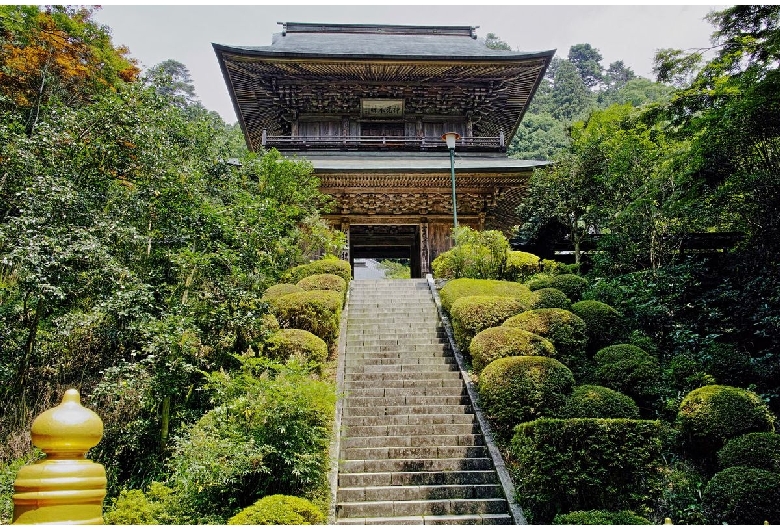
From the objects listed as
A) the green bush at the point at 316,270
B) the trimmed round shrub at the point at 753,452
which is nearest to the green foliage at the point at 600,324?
the trimmed round shrub at the point at 753,452

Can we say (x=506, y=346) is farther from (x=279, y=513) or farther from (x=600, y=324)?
(x=279, y=513)

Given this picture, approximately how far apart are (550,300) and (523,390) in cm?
334

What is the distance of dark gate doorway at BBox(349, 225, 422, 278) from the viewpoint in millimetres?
17625

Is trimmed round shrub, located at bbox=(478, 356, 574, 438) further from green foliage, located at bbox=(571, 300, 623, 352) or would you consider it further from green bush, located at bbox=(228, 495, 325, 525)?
green bush, located at bbox=(228, 495, 325, 525)

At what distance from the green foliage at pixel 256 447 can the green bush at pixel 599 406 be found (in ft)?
10.3

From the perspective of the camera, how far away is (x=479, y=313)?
8.82 meters

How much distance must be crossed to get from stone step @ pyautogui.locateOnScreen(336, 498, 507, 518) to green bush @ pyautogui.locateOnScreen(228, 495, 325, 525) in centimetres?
115

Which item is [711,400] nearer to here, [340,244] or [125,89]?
[340,244]

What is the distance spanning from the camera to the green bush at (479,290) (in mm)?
10008

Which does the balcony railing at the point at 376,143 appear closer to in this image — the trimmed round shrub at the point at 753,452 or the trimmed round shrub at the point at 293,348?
the trimmed round shrub at the point at 293,348

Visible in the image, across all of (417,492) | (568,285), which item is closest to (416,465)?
(417,492)

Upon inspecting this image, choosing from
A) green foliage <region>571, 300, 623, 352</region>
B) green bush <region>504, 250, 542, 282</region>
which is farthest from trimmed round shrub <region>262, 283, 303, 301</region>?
green foliage <region>571, 300, 623, 352</region>

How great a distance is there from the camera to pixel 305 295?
29.1 ft

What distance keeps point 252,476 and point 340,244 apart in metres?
8.05
